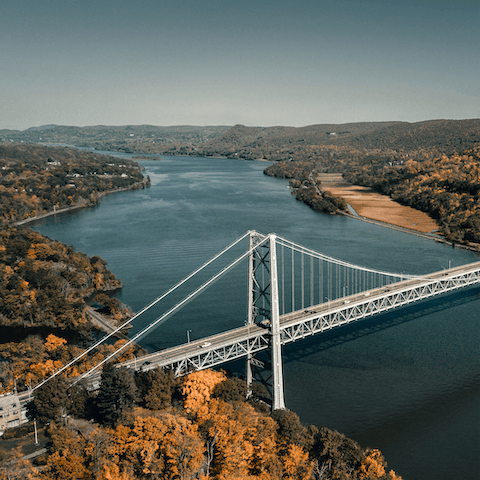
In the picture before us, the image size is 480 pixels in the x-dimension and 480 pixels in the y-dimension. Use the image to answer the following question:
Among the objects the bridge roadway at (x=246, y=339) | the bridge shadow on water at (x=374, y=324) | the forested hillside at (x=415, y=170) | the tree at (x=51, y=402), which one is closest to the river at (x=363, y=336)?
the bridge shadow on water at (x=374, y=324)

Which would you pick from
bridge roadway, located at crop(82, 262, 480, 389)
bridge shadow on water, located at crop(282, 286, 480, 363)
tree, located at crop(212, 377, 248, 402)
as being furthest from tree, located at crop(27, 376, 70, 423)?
bridge shadow on water, located at crop(282, 286, 480, 363)

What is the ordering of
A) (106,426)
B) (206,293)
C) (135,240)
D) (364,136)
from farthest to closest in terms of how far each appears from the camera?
(364,136) → (135,240) → (206,293) → (106,426)

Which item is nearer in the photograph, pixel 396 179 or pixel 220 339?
pixel 220 339

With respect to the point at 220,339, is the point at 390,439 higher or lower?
lower

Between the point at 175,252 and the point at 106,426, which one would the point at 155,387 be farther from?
the point at 175,252

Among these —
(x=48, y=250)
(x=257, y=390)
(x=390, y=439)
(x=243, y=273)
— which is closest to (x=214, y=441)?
(x=257, y=390)

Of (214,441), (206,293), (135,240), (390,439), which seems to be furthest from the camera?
(135,240)

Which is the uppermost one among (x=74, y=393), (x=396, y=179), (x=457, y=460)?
(x=396, y=179)
